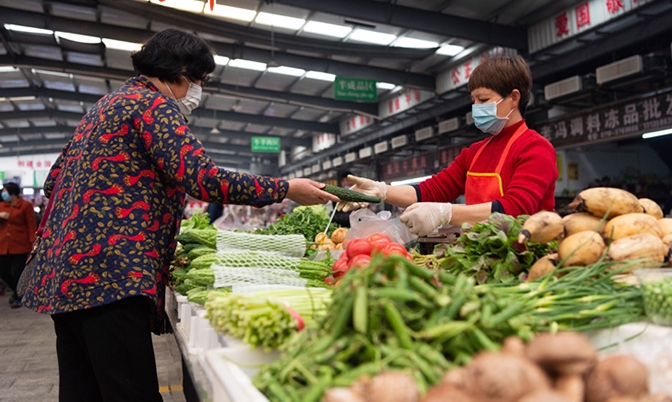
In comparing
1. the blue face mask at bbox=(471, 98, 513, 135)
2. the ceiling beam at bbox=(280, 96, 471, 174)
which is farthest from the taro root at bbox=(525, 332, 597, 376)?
the ceiling beam at bbox=(280, 96, 471, 174)

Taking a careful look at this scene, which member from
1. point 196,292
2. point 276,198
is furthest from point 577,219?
point 196,292

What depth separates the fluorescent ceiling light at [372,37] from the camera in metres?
11.2

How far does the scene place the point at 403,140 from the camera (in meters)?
15.6

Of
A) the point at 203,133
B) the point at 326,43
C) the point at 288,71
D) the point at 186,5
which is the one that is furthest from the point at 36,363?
the point at 203,133

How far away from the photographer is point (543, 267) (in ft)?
5.86

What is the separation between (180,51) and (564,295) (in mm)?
1795

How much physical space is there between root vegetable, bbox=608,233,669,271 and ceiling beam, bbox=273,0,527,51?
25.2 feet

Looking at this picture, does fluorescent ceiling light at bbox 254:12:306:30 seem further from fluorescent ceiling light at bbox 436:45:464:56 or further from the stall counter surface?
the stall counter surface

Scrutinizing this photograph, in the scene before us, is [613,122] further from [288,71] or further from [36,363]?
[36,363]

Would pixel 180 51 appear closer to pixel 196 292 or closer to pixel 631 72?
pixel 196 292

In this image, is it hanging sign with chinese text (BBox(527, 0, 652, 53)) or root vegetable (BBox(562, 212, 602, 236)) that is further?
hanging sign with chinese text (BBox(527, 0, 652, 53))

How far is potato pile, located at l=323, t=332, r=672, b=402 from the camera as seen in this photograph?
958mm

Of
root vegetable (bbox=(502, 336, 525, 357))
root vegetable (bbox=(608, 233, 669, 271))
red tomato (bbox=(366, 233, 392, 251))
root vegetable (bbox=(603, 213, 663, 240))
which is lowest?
root vegetable (bbox=(502, 336, 525, 357))

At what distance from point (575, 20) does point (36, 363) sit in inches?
359
